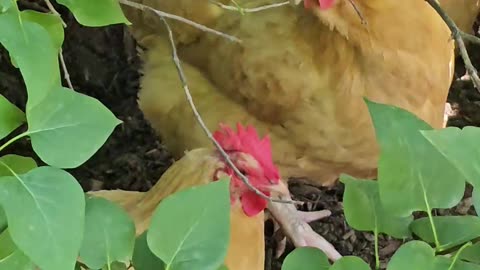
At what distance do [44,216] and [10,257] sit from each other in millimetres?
78

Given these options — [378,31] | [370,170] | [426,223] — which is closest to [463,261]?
[426,223]

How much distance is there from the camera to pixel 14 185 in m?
0.52

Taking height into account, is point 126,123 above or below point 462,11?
below

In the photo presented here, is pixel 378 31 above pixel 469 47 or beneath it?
above

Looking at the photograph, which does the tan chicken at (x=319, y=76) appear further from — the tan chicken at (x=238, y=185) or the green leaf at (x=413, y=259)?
the green leaf at (x=413, y=259)

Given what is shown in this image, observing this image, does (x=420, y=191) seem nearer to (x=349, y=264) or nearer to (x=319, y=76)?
(x=349, y=264)

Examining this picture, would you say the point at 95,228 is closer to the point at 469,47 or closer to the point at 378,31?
the point at 378,31

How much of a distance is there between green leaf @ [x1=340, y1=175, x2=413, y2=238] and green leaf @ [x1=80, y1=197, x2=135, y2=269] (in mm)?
187

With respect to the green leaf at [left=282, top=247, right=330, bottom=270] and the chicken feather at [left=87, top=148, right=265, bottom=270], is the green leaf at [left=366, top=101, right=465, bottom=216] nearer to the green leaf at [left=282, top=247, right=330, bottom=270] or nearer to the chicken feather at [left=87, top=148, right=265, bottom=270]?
the green leaf at [left=282, top=247, right=330, bottom=270]

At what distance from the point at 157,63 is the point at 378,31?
58cm

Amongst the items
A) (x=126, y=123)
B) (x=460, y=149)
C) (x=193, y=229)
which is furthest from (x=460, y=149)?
(x=126, y=123)

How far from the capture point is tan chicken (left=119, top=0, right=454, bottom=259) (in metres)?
1.43

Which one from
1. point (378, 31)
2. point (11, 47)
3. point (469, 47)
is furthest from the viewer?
point (469, 47)

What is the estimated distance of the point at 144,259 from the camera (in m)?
0.60
